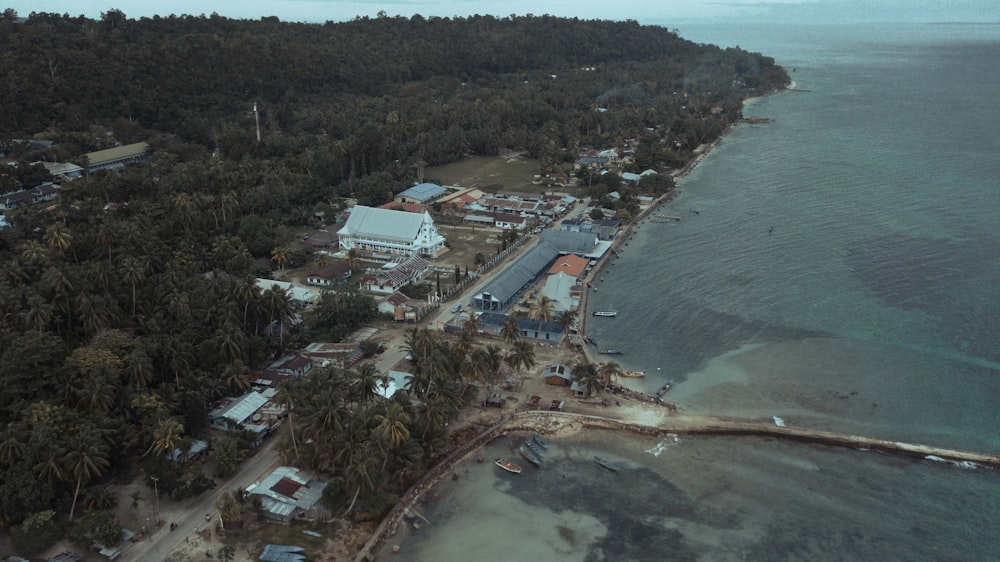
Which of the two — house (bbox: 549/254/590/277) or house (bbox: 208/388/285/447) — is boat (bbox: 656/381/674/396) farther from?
house (bbox: 208/388/285/447)

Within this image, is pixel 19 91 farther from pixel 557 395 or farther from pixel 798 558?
pixel 798 558

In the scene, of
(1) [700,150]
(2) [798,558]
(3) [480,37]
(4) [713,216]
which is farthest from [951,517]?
(3) [480,37]

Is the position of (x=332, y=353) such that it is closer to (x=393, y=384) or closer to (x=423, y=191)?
(x=393, y=384)

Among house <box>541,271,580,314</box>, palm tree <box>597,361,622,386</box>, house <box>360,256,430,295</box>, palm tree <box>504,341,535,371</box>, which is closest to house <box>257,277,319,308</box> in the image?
house <box>360,256,430,295</box>

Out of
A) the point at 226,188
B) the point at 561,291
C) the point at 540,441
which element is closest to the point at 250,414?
the point at 540,441

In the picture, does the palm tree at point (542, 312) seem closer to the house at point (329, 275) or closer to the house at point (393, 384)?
the house at point (393, 384)
